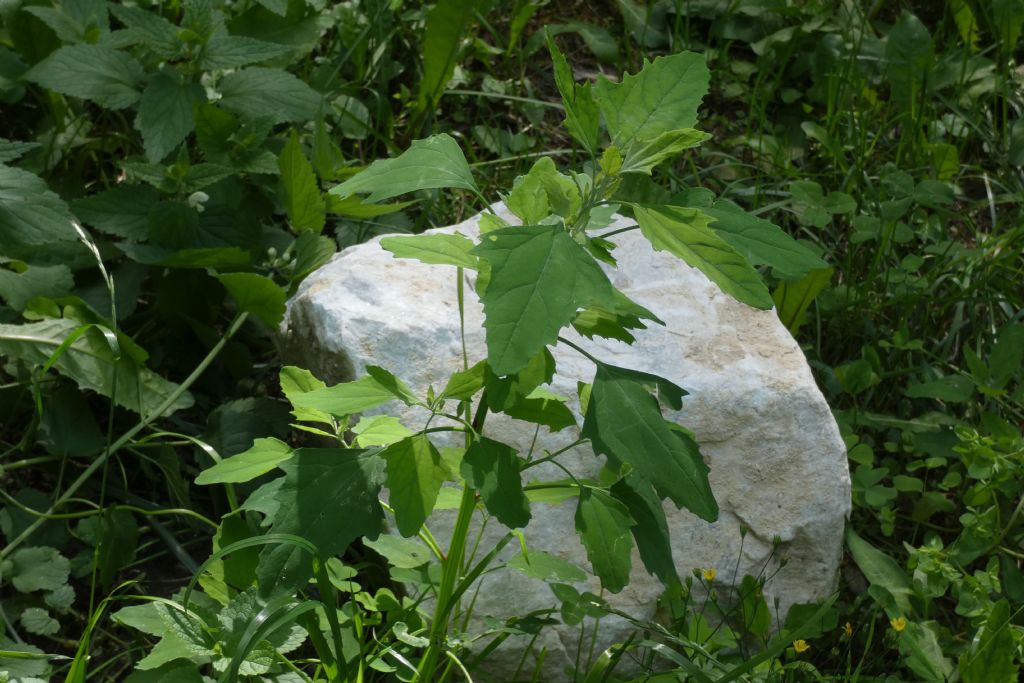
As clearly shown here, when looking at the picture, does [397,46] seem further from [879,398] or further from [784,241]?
[784,241]

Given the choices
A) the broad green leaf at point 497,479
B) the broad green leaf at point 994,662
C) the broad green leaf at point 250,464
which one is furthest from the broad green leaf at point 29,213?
the broad green leaf at point 994,662

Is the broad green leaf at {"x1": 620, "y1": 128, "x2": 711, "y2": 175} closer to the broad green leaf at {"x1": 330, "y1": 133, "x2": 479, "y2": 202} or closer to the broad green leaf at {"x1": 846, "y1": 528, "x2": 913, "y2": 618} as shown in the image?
the broad green leaf at {"x1": 330, "y1": 133, "x2": 479, "y2": 202}

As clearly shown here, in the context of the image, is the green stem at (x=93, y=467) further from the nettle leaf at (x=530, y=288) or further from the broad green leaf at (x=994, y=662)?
the broad green leaf at (x=994, y=662)

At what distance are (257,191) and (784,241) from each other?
1.68m

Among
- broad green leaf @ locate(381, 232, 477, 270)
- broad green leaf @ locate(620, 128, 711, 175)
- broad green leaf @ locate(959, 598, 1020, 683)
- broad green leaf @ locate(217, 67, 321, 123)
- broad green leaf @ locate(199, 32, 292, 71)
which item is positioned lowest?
broad green leaf @ locate(959, 598, 1020, 683)

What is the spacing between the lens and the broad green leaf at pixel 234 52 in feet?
8.73

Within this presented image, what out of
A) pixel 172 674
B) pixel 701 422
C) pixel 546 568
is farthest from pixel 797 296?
pixel 172 674

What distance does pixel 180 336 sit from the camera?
9.04ft

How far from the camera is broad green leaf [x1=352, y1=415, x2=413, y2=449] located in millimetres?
1773

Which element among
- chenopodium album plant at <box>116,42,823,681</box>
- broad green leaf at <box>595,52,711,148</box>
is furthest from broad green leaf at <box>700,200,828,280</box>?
broad green leaf at <box>595,52,711,148</box>

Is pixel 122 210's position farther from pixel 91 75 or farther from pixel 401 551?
pixel 401 551

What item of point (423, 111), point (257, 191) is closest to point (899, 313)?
point (423, 111)

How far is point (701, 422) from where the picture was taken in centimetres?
241

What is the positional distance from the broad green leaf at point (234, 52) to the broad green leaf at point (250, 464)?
3.97 feet
